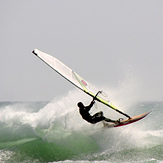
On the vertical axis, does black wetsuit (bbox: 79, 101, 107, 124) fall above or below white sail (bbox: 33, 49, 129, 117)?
below

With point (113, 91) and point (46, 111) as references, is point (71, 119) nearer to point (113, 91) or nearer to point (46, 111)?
point (46, 111)

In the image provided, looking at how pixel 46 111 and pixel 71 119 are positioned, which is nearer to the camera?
pixel 71 119

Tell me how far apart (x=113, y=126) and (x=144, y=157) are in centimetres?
149

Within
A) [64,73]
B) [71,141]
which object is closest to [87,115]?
[64,73]

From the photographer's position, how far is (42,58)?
252 inches

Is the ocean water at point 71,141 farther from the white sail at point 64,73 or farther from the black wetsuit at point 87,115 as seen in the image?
the white sail at point 64,73

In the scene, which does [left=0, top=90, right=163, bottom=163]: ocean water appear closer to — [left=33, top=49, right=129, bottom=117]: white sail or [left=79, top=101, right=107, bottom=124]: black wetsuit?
[left=79, top=101, right=107, bottom=124]: black wetsuit

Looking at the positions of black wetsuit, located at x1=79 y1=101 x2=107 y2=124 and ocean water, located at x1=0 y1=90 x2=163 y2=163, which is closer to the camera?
black wetsuit, located at x1=79 y1=101 x2=107 y2=124

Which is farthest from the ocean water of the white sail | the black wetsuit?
the white sail

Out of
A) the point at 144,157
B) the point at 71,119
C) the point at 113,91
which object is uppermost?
the point at 113,91

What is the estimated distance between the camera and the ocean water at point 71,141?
6959 millimetres

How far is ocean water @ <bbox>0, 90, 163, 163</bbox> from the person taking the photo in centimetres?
696

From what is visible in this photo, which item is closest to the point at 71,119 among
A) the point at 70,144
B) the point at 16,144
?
the point at 70,144

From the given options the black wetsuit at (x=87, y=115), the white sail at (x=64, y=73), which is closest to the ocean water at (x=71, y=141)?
the black wetsuit at (x=87, y=115)
